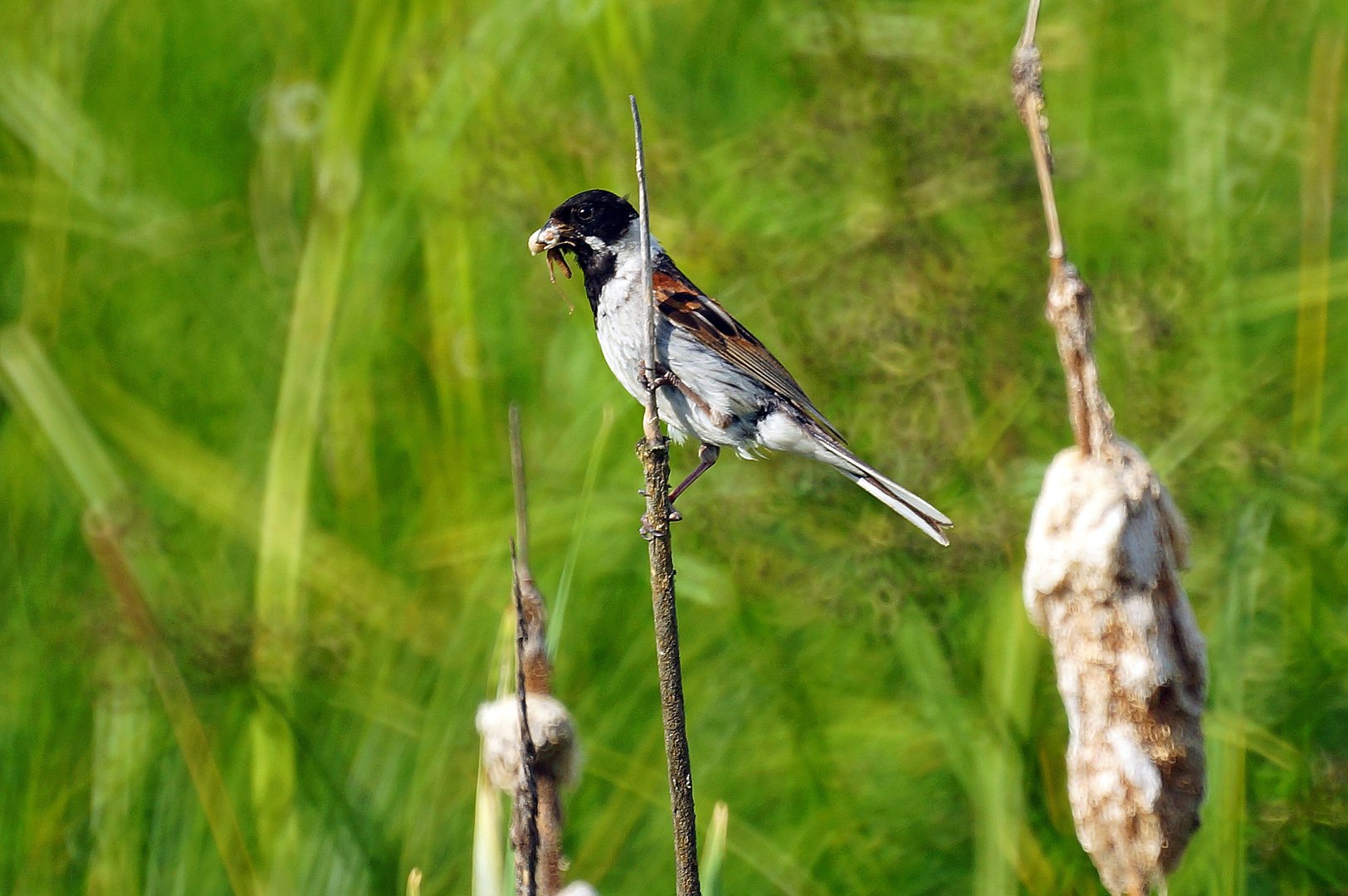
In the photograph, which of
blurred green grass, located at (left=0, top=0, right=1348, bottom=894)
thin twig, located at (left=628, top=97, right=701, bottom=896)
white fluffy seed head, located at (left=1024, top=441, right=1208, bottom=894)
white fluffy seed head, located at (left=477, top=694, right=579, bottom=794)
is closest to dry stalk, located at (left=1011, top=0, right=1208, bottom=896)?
white fluffy seed head, located at (left=1024, top=441, right=1208, bottom=894)

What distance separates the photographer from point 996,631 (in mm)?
2695

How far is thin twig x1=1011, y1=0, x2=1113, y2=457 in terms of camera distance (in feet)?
4.15

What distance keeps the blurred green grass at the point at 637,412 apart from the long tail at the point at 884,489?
0.19 m

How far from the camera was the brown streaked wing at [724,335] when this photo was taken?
2.86m

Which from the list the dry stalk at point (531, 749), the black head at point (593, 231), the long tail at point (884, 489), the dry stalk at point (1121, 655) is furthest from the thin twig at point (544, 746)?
the black head at point (593, 231)

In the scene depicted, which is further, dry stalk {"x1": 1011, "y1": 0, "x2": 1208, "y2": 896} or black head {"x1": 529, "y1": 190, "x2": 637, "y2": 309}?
black head {"x1": 529, "y1": 190, "x2": 637, "y2": 309}

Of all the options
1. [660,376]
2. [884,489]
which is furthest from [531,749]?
[884,489]

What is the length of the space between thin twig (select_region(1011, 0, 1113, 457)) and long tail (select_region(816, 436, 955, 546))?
0.63 meters

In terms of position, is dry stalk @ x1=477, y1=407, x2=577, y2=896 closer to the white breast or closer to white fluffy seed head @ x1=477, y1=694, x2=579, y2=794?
white fluffy seed head @ x1=477, y1=694, x2=579, y2=794

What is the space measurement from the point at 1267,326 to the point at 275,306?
2.59 m

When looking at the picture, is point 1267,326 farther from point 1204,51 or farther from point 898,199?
point 898,199

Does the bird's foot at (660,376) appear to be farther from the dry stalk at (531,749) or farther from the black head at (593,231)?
the dry stalk at (531,749)

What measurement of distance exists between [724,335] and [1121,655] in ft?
5.41

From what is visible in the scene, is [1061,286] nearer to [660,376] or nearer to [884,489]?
[660,376]
